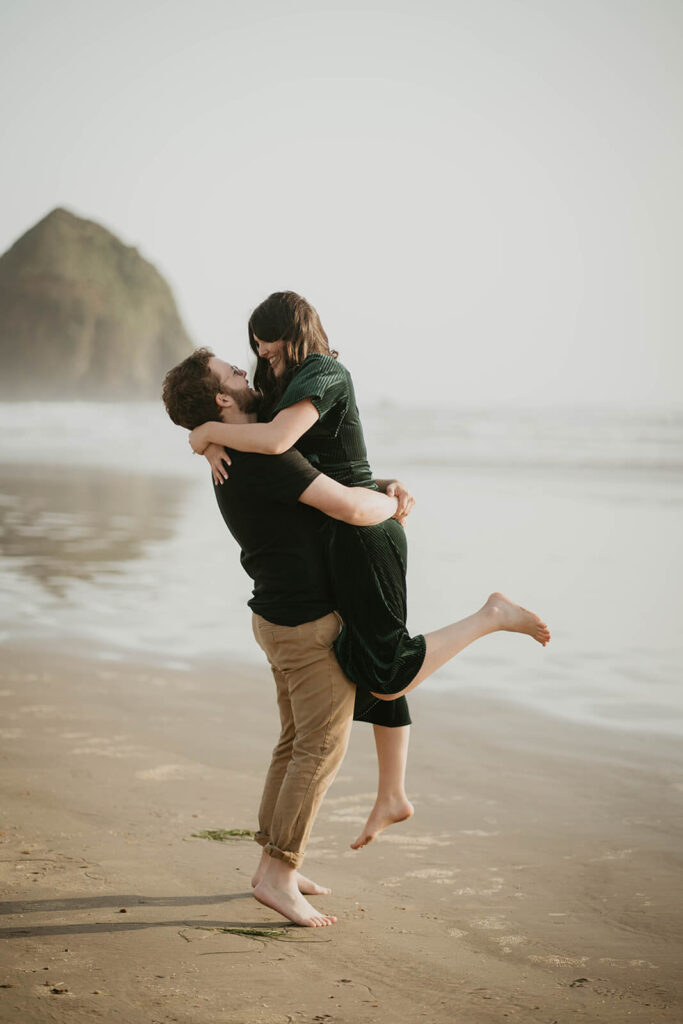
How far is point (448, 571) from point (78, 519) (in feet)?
14.3

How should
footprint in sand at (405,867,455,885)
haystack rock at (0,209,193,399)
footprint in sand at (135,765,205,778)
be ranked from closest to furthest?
footprint in sand at (405,867,455,885), footprint in sand at (135,765,205,778), haystack rock at (0,209,193,399)

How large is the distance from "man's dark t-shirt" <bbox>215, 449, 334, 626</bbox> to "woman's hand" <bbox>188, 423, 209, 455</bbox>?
0.30ft

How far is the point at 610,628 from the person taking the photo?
265 inches

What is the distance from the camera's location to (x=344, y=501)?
2.76 meters

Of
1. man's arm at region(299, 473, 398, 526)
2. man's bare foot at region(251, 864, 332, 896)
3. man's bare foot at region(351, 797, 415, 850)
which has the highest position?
man's arm at region(299, 473, 398, 526)

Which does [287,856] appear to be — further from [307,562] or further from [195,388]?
[195,388]

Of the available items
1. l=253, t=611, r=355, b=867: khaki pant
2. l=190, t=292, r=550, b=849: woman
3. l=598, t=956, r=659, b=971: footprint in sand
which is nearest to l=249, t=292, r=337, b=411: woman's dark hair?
l=190, t=292, r=550, b=849: woman

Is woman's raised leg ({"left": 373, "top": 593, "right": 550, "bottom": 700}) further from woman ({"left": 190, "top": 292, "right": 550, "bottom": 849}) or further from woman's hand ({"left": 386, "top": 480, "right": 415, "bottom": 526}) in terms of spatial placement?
woman's hand ({"left": 386, "top": 480, "right": 415, "bottom": 526})

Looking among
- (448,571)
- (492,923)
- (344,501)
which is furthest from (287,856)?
(448,571)

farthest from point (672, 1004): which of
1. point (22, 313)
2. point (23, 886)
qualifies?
point (22, 313)

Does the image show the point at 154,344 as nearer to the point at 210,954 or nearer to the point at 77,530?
the point at 77,530

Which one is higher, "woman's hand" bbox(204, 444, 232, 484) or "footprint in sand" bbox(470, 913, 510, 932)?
"woman's hand" bbox(204, 444, 232, 484)

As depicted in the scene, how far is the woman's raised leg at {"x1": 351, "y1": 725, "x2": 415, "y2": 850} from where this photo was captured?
120 inches

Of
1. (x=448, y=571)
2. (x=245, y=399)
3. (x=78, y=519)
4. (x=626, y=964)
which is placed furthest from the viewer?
(x=78, y=519)
